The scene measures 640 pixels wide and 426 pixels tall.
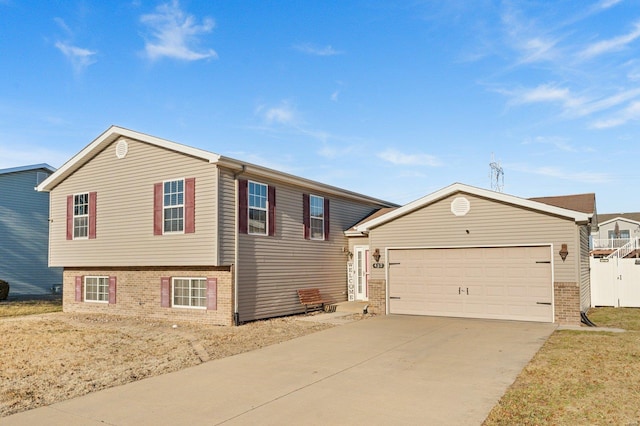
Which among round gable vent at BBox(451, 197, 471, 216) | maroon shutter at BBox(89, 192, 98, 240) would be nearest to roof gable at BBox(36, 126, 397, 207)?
maroon shutter at BBox(89, 192, 98, 240)

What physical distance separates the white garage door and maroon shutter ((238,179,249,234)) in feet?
16.2

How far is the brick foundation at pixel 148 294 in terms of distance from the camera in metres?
14.0

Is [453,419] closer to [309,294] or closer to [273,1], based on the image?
[309,294]

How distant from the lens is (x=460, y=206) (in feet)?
48.5

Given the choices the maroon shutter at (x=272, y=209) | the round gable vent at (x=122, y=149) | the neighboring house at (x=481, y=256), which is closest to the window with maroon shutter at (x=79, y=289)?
the round gable vent at (x=122, y=149)

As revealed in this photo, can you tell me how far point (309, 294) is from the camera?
56.4 ft

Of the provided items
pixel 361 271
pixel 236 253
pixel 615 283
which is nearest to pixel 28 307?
pixel 236 253

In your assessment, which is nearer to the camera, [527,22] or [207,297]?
[527,22]

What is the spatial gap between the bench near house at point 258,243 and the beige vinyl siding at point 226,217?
0.13ft

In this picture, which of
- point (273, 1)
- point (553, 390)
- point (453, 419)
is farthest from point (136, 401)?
point (273, 1)

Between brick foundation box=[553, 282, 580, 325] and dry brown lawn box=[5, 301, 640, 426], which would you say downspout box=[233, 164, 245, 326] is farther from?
brick foundation box=[553, 282, 580, 325]

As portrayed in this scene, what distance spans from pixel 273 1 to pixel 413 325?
10.4 m

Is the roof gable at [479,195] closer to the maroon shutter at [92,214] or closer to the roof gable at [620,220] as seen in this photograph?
the maroon shutter at [92,214]

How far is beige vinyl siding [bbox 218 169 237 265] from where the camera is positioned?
13.8m
